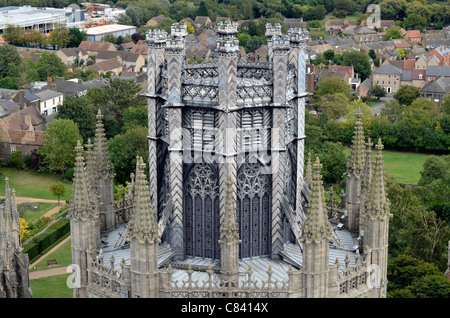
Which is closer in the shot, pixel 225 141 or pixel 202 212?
pixel 225 141

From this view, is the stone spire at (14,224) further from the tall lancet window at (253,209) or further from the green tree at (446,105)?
the green tree at (446,105)

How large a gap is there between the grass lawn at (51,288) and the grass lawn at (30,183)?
110 ft

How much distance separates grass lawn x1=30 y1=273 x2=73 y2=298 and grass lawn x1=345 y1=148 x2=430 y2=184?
62.0 metres

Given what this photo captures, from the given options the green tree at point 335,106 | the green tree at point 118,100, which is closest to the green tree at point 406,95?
the green tree at point 335,106

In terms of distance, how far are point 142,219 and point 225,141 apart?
6.10 metres

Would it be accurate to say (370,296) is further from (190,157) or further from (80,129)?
(80,129)

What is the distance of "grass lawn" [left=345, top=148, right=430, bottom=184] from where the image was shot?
135875mm

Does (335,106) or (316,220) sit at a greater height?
(316,220)

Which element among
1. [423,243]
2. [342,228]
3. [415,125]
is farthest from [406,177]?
[342,228]

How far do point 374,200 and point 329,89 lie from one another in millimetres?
139931

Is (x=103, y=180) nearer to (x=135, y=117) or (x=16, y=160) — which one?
(x=16, y=160)

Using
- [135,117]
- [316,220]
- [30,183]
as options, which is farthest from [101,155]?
[135,117]

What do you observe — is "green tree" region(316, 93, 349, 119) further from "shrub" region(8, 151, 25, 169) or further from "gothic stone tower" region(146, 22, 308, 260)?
"gothic stone tower" region(146, 22, 308, 260)

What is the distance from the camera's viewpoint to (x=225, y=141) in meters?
44.0
